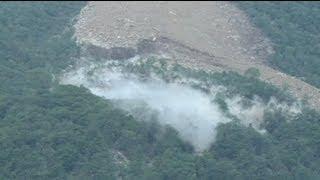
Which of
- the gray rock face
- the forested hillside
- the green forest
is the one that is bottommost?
the forested hillside

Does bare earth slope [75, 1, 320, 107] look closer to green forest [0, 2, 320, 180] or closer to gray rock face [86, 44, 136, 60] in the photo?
gray rock face [86, 44, 136, 60]

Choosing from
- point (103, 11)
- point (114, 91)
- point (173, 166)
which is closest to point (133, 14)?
point (103, 11)

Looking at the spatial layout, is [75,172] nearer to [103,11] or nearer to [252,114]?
[252,114]

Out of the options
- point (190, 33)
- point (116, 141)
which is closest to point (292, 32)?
point (190, 33)

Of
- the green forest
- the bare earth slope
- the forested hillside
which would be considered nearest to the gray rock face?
the bare earth slope

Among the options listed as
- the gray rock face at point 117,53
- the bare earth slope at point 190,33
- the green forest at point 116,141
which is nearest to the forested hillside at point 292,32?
the bare earth slope at point 190,33

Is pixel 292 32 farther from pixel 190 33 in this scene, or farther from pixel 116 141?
pixel 116 141

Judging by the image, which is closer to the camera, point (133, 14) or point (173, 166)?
point (173, 166)
